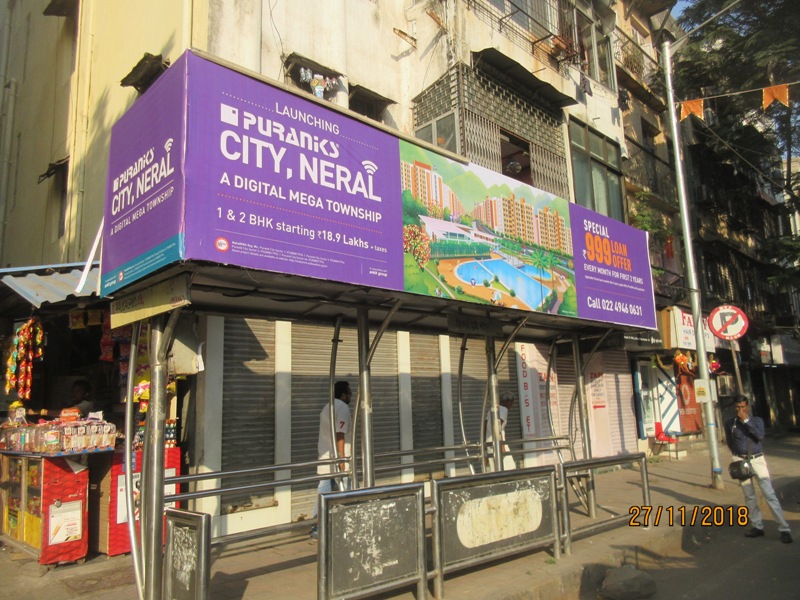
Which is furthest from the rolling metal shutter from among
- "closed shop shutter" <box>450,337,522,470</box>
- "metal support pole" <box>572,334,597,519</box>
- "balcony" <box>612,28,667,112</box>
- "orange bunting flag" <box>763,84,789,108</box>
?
"balcony" <box>612,28,667,112</box>

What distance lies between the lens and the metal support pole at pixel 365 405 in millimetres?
5566

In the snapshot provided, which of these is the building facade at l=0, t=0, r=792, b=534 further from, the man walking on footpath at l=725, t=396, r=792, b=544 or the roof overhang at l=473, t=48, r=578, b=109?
the man walking on footpath at l=725, t=396, r=792, b=544

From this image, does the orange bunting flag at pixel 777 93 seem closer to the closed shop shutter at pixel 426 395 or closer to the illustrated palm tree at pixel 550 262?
the illustrated palm tree at pixel 550 262

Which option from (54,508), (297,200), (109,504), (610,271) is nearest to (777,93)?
(610,271)

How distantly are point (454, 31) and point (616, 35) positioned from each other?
9973 millimetres

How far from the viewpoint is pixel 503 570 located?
228 inches

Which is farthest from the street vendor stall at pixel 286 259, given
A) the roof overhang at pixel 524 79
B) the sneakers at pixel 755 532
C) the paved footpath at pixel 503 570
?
the roof overhang at pixel 524 79

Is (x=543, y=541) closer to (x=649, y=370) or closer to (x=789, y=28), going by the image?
(x=649, y=370)

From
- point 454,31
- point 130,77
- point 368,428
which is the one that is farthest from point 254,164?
point 454,31

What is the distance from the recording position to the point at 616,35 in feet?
61.0

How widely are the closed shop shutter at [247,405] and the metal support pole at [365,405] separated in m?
2.86

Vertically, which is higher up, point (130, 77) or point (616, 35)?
point (616, 35)

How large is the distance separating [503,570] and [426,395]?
5061 millimetres
